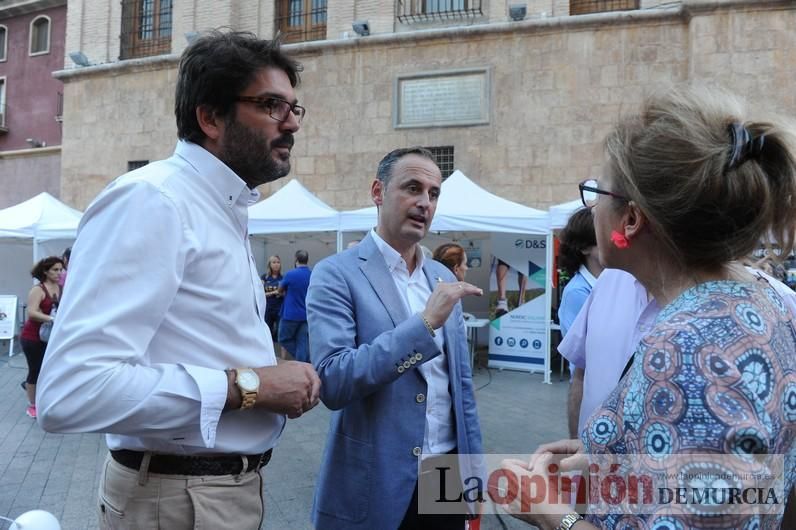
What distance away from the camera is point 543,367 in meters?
8.00

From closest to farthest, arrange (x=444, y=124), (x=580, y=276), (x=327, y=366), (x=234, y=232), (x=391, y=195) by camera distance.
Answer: (x=234, y=232) → (x=327, y=366) → (x=391, y=195) → (x=580, y=276) → (x=444, y=124)

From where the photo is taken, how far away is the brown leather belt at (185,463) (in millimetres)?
1345

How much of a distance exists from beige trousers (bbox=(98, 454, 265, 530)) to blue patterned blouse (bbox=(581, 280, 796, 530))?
0.89 meters

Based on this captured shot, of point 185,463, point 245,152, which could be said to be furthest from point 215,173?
point 185,463

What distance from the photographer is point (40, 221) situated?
33.3ft

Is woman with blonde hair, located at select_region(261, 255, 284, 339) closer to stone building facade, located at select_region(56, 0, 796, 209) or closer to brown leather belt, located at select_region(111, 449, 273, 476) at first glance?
stone building facade, located at select_region(56, 0, 796, 209)

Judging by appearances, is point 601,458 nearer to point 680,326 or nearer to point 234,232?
point 680,326

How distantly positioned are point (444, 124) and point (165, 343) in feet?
36.6

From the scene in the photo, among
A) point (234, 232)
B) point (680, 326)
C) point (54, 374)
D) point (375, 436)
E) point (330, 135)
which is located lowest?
point (375, 436)

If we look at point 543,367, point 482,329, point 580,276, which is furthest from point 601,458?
point 482,329

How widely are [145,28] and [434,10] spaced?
7.78 m

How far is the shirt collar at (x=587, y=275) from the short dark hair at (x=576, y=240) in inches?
1.2

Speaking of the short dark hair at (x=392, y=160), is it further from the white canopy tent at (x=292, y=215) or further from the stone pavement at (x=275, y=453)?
the white canopy tent at (x=292, y=215)

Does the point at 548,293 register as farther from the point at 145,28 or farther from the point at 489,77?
the point at 145,28
